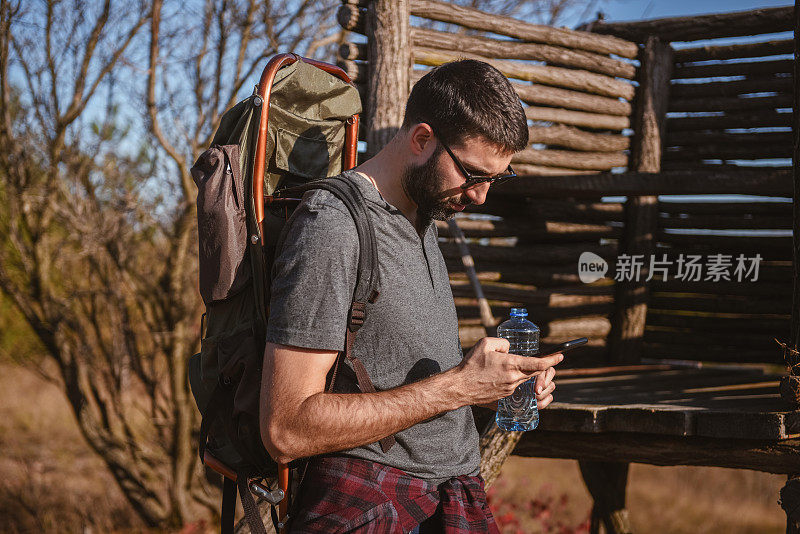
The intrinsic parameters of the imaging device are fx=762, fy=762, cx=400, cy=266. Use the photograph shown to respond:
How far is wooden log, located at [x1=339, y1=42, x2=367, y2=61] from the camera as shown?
14.8 ft

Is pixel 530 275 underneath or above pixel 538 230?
underneath

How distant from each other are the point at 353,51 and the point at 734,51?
11.7 ft

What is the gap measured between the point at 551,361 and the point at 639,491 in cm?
990

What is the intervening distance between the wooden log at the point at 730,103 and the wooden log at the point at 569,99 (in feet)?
1.47

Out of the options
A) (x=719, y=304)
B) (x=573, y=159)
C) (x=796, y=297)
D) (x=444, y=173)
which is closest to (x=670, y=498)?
(x=719, y=304)

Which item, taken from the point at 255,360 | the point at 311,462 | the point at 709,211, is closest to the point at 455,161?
the point at 255,360

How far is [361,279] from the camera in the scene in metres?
1.92

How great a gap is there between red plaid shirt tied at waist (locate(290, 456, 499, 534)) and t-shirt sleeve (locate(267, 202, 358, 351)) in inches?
15.2

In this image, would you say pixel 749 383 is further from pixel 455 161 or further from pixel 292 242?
pixel 292 242

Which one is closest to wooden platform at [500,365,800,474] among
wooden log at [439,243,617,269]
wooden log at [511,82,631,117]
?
wooden log at [439,243,617,269]

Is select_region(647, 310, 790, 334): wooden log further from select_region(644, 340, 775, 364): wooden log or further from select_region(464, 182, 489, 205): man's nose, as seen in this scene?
select_region(464, 182, 489, 205): man's nose

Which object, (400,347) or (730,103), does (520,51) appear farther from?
(400,347)

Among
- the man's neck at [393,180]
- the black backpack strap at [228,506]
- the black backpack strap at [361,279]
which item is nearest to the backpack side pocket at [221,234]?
the black backpack strap at [361,279]

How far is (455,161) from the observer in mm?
2133
